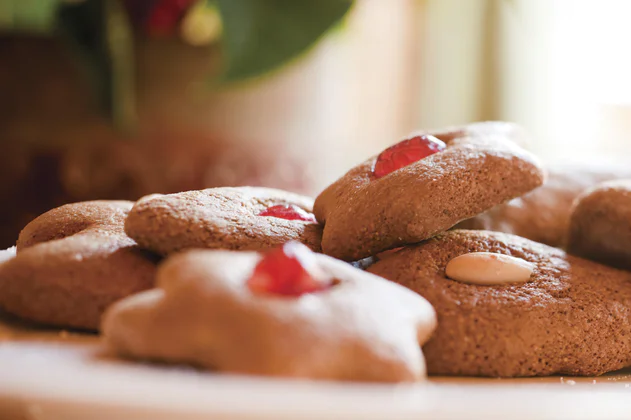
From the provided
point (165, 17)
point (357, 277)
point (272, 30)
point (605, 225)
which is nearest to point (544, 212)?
point (605, 225)

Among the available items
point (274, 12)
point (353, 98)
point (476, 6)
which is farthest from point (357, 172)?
point (353, 98)

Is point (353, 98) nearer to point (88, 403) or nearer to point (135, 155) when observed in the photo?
point (135, 155)

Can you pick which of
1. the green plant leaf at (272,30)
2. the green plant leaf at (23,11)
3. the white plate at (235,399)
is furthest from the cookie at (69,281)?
the green plant leaf at (23,11)

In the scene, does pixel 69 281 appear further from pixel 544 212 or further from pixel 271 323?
pixel 544 212

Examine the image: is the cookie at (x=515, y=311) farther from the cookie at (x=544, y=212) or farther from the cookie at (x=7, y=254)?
the cookie at (x=7, y=254)

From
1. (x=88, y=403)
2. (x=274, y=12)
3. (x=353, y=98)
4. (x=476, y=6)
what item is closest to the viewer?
(x=88, y=403)
